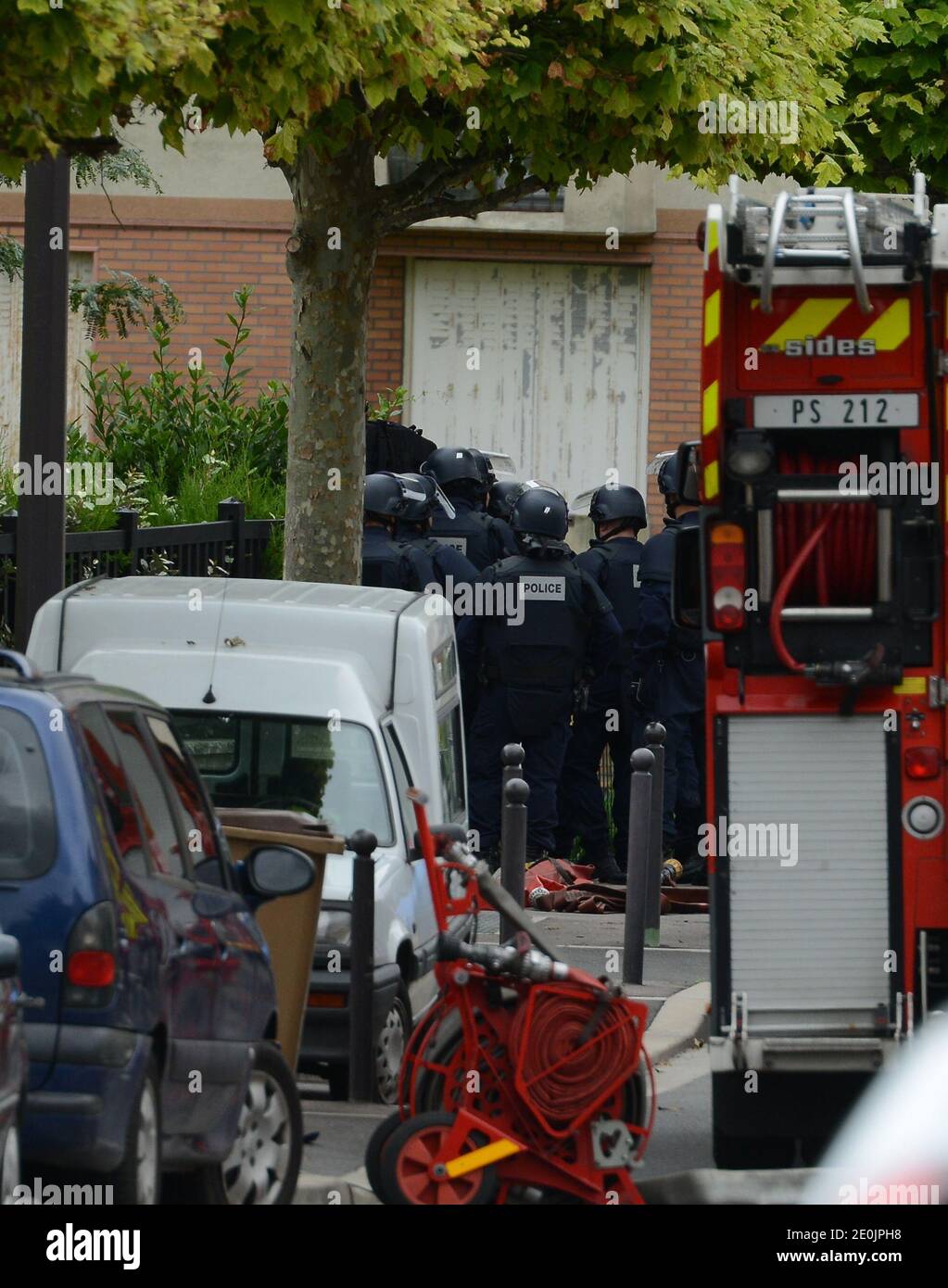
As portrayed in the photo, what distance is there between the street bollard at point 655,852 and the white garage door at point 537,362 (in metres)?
8.75

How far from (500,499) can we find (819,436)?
27.9ft

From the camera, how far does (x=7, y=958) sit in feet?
14.8

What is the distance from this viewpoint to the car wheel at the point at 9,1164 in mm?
4586

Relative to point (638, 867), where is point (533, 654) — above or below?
above

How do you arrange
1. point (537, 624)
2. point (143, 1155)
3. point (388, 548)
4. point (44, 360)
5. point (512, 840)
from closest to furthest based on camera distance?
point (143, 1155), point (44, 360), point (512, 840), point (537, 624), point (388, 548)

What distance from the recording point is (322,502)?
11.7 meters

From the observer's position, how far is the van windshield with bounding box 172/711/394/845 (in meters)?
9.05

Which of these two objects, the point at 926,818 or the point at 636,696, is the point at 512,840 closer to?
the point at 636,696

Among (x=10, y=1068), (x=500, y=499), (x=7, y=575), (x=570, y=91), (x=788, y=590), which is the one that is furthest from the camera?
(x=500, y=499)

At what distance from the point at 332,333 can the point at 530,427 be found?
30.1ft

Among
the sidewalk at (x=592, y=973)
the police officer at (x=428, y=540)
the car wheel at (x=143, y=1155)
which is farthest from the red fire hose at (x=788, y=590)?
the police officer at (x=428, y=540)

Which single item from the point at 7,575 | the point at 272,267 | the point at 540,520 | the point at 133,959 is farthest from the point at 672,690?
the point at 272,267

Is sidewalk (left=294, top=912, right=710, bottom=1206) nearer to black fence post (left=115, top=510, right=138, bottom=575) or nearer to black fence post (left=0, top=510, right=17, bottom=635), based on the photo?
black fence post (left=115, top=510, right=138, bottom=575)
